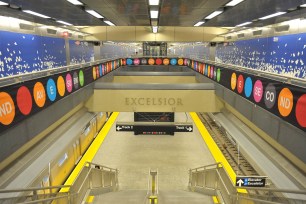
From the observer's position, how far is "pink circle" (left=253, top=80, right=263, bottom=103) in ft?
19.1

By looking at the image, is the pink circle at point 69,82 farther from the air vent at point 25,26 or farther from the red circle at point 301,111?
the red circle at point 301,111

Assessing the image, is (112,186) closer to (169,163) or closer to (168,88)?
(169,163)

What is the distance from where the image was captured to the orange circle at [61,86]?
639 centimetres

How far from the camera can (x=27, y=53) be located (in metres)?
8.98

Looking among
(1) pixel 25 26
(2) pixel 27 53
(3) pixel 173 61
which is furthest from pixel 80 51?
(3) pixel 173 61

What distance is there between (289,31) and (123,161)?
8591mm

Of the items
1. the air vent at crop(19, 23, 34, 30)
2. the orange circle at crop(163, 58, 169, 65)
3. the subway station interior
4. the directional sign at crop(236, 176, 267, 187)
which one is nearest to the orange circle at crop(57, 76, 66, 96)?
the subway station interior

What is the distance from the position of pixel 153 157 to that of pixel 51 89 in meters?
7.70

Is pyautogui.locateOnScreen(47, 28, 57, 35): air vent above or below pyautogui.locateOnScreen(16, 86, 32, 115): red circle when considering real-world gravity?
above

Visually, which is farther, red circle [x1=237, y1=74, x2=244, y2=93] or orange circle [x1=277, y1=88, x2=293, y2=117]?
red circle [x1=237, y1=74, x2=244, y2=93]

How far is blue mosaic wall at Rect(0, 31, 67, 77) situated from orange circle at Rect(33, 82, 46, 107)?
8.44 feet

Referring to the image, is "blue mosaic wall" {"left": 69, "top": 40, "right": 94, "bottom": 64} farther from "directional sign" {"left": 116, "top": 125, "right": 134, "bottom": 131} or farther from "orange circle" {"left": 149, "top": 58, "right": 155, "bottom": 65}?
"directional sign" {"left": 116, "top": 125, "right": 134, "bottom": 131}

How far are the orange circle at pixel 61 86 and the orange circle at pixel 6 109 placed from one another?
88.4 inches

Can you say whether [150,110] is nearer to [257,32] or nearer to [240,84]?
[240,84]
